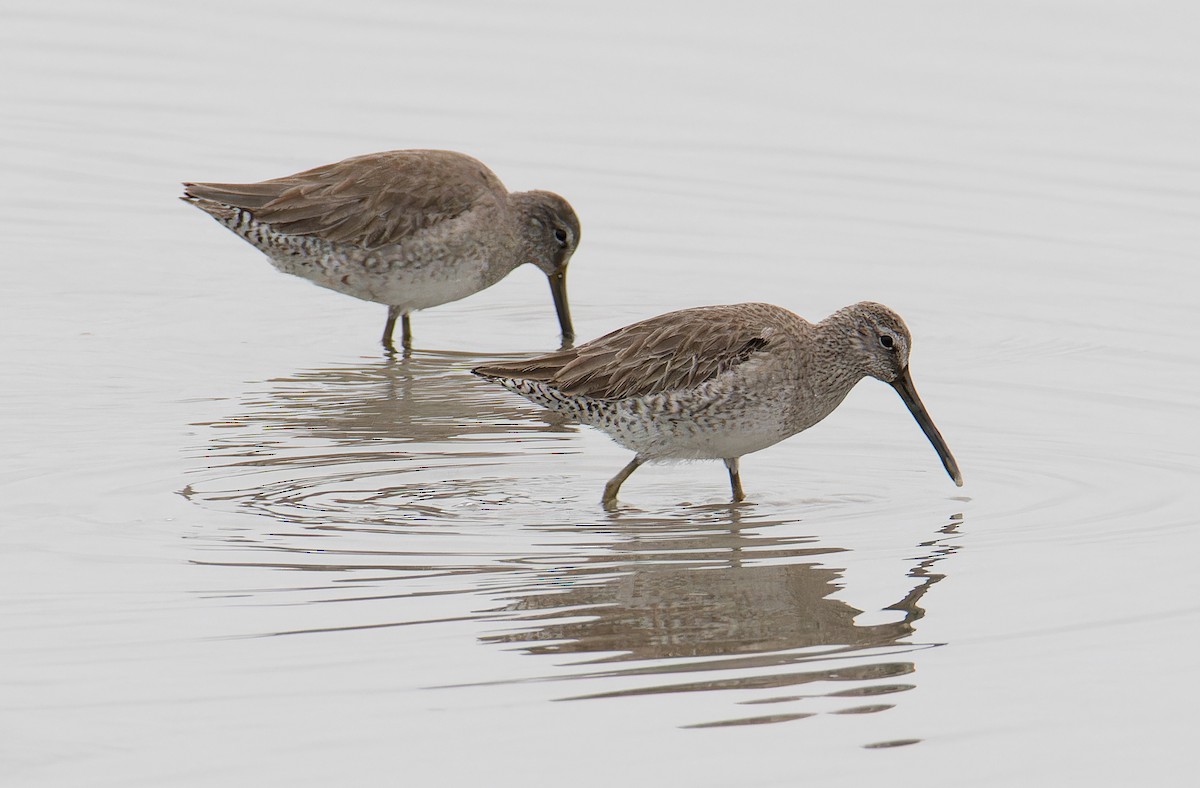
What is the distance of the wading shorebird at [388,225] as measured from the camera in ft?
37.7

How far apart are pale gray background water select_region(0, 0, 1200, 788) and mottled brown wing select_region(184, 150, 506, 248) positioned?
0.71 meters

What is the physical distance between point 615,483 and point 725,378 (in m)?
0.67

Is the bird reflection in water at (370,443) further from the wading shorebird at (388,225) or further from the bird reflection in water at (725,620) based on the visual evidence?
the bird reflection in water at (725,620)

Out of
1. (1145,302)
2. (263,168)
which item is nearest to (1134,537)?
(1145,302)

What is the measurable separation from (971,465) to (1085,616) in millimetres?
2092

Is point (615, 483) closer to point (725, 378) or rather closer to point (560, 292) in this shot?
point (725, 378)

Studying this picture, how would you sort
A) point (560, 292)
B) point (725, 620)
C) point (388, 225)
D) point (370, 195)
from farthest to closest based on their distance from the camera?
point (560, 292) → point (370, 195) → point (388, 225) → point (725, 620)

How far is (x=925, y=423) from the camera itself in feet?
28.3

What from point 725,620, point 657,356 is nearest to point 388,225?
point 657,356

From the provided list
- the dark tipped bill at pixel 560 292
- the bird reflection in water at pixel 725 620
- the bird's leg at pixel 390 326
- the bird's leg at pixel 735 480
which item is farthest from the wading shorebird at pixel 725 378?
the dark tipped bill at pixel 560 292

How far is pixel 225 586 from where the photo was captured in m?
7.02

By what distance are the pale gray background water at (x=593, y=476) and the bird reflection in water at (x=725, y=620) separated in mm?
23

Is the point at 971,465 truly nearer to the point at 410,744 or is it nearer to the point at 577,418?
the point at 577,418

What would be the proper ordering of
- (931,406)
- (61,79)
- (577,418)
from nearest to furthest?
(577,418) < (931,406) < (61,79)
